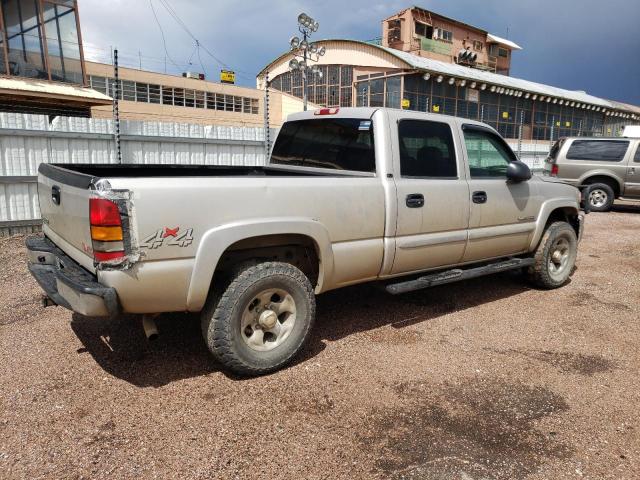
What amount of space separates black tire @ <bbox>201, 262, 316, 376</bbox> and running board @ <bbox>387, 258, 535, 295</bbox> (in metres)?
0.91

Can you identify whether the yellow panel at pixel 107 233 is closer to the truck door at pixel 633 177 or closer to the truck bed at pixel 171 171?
the truck bed at pixel 171 171

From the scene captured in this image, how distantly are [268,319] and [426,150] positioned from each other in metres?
2.09

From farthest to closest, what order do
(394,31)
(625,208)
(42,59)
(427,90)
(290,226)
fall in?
(394,31) → (427,90) → (42,59) → (625,208) → (290,226)

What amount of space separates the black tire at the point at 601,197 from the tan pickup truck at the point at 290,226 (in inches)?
348

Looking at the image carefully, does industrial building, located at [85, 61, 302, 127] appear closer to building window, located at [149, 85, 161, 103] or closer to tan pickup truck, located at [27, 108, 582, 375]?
building window, located at [149, 85, 161, 103]

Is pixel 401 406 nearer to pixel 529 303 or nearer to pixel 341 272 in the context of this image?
pixel 341 272

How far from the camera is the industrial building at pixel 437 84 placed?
1249 inches

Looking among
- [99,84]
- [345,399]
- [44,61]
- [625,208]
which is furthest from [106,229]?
[99,84]

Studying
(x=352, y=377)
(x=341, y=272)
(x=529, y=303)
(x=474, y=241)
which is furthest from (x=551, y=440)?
(x=529, y=303)

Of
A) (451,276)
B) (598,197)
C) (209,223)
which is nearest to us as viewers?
(209,223)

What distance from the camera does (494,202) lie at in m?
4.77

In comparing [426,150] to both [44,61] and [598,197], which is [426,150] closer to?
[598,197]

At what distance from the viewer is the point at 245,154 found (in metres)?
10.4

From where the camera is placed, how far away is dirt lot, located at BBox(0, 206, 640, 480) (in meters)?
2.53
